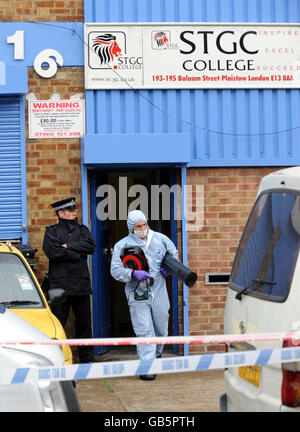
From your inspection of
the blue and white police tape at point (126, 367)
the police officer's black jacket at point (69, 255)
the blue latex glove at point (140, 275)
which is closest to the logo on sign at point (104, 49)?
the police officer's black jacket at point (69, 255)

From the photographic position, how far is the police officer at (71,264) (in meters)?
9.00

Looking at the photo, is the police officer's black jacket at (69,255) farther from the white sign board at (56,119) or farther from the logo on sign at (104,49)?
the logo on sign at (104,49)

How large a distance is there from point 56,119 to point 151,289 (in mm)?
2570

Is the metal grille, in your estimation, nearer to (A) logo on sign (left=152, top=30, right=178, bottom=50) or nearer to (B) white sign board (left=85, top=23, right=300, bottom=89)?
(B) white sign board (left=85, top=23, right=300, bottom=89)

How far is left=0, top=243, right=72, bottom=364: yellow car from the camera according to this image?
6383mm

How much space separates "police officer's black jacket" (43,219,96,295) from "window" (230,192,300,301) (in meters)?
3.99

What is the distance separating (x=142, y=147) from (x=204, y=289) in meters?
1.99

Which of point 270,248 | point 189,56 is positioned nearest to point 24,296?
point 270,248

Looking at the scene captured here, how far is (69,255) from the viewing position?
898 cm

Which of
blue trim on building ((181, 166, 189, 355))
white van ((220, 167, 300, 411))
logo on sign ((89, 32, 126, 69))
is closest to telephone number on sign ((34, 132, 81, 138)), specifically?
logo on sign ((89, 32, 126, 69))

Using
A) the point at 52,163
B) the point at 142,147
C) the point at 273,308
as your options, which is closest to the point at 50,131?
the point at 52,163

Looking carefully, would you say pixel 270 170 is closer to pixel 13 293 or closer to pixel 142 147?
pixel 142 147

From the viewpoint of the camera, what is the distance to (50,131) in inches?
383

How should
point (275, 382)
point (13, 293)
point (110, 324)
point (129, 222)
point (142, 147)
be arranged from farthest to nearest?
point (110, 324) < point (142, 147) < point (129, 222) < point (13, 293) < point (275, 382)
